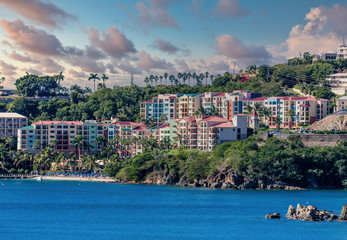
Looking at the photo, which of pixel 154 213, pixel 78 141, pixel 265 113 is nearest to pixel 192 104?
pixel 265 113

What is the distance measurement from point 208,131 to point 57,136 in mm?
42699

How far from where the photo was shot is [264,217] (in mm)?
76750

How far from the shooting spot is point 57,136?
158m

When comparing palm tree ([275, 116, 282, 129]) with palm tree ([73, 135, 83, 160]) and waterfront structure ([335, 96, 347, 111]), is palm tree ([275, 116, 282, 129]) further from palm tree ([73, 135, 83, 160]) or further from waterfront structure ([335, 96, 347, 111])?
palm tree ([73, 135, 83, 160])

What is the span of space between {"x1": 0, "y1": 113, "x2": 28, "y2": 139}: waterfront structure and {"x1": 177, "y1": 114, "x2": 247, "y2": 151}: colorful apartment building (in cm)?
4878

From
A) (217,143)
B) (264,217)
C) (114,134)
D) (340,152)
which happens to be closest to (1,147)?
(114,134)

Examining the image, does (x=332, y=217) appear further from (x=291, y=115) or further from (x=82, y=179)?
(x=82, y=179)

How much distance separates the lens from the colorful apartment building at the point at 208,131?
132 m

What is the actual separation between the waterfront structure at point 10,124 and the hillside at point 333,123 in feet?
256

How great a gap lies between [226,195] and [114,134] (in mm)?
62612

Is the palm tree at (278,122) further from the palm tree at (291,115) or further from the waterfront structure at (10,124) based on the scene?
the waterfront structure at (10,124)

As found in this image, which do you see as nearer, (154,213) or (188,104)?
(154,213)

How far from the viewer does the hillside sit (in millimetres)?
126250

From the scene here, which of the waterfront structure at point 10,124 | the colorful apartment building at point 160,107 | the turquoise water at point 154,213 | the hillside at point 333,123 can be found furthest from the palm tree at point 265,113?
the waterfront structure at point 10,124
